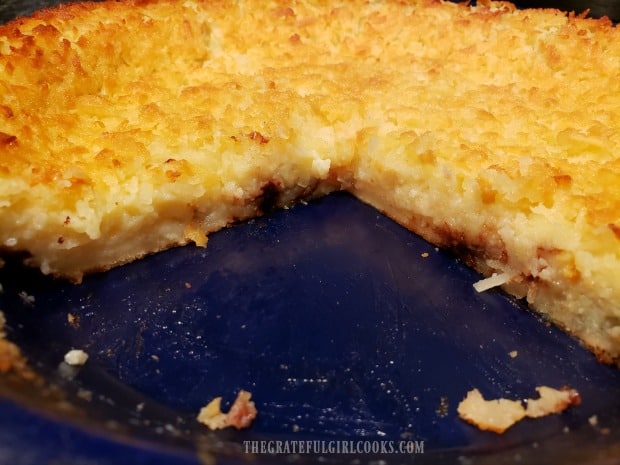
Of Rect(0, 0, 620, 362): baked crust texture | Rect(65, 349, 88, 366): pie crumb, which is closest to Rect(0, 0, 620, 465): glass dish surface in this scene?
Rect(65, 349, 88, 366): pie crumb

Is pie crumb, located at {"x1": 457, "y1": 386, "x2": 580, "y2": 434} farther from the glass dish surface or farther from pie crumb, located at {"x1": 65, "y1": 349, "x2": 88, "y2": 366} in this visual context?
pie crumb, located at {"x1": 65, "y1": 349, "x2": 88, "y2": 366}

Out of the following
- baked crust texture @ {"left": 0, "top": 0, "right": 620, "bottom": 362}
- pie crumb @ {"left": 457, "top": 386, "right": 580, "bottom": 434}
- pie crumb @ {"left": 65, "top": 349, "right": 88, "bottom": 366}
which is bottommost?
pie crumb @ {"left": 457, "top": 386, "right": 580, "bottom": 434}

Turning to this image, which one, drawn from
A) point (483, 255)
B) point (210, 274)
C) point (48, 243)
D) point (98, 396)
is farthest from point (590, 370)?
point (48, 243)

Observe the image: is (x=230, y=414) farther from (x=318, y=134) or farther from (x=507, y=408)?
(x=318, y=134)

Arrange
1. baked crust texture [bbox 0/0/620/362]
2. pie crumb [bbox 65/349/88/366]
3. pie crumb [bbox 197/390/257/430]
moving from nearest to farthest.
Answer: pie crumb [bbox 197/390/257/430] → pie crumb [bbox 65/349/88/366] → baked crust texture [bbox 0/0/620/362]

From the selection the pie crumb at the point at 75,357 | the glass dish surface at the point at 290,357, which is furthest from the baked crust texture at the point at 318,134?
the pie crumb at the point at 75,357

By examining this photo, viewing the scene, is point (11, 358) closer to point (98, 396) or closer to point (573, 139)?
point (98, 396)

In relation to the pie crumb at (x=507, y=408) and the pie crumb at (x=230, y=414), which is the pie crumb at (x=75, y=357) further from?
the pie crumb at (x=507, y=408)
